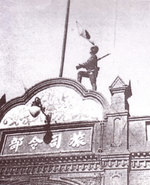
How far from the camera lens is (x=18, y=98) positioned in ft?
47.4

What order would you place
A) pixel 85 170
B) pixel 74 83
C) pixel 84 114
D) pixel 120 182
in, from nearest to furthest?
1. pixel 120 182
2. pixel 85 170
3. pixel 84 114
4. pixel 74 83

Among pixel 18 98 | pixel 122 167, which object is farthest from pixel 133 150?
pixel 18 98

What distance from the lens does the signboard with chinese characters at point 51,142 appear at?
12.3 metres

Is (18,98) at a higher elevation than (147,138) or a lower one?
higher

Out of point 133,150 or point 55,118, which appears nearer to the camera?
point 133,150

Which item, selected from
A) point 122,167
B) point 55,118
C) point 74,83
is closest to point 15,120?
point 55,118

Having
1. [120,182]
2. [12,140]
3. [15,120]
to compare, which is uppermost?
[15,120]

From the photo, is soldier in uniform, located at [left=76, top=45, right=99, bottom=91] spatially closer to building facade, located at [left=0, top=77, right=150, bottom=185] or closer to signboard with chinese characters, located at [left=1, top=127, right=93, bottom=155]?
building facade, located at [left=0, top=77, right=150, bottom=185]

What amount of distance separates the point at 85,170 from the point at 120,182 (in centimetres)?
132

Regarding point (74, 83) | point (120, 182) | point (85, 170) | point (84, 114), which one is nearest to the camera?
point (120, 182)

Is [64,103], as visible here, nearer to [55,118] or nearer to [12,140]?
[55,118]

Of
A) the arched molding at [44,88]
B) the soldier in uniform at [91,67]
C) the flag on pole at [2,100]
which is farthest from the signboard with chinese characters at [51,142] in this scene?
the soldier in uniform at [91,67]

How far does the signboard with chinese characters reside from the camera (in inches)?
483

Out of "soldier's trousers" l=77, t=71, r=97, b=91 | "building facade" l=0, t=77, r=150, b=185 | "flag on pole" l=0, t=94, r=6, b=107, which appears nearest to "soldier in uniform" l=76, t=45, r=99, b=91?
"soldier's trousers" l=77, t=71, r=97, b=91
